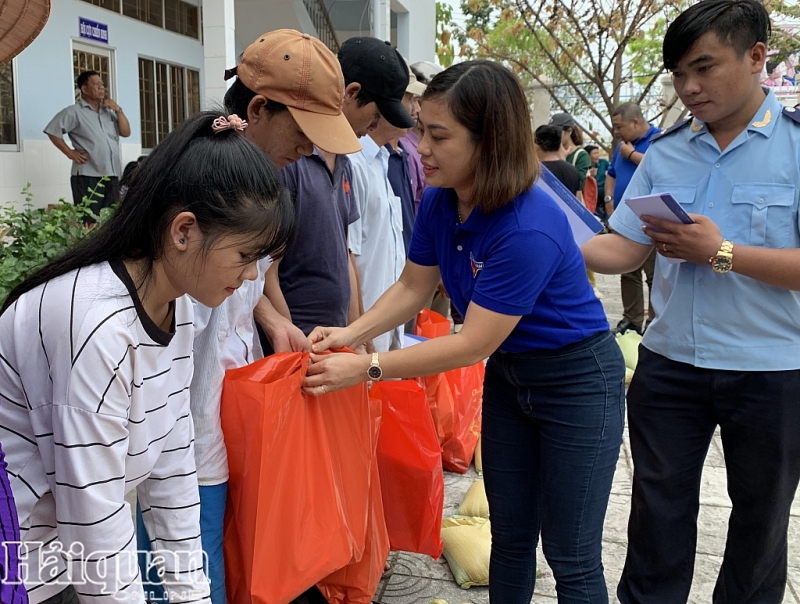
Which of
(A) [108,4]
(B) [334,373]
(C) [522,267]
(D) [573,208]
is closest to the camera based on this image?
(C) [522,267]

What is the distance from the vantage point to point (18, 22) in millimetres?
1593

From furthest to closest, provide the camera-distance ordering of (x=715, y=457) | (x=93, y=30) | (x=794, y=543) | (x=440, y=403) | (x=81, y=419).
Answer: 1. (x=93, y=30)
2. (x=715, y=457)
3. (x=440, y=403)
4. (x=794, y=543)
5. (x=81, y=419)

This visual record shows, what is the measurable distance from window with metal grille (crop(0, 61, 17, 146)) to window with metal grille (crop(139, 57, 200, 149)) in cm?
196

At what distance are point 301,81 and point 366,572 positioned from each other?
1423 mm

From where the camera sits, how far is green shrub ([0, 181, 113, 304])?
2.74 meters

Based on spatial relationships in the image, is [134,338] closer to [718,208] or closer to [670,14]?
[718,208]

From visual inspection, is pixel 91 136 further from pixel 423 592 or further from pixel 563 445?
pixel 563 445

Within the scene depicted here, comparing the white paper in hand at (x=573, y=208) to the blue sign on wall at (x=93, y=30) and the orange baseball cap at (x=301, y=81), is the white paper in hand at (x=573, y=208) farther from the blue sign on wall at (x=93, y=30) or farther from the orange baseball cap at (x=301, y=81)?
the blue sign on wall at (x=93, y=30)

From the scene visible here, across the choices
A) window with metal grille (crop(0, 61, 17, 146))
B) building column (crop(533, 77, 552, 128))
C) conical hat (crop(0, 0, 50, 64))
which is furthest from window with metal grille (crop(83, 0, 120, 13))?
building column (crop(533, 77, 552, 128))

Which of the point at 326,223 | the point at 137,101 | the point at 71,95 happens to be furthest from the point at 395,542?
the point at 137,101

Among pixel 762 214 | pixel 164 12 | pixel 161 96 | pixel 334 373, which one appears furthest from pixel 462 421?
pixel 164 12

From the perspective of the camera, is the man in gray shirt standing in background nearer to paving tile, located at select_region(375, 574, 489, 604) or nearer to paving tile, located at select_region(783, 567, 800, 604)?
paving tile, located at select_region(375, 574, 489, 604)

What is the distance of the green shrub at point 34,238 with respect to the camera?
2.74 meters

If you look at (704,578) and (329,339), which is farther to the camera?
(704,578)
